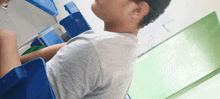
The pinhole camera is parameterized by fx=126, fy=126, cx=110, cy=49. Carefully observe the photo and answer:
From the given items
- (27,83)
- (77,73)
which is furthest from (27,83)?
(77,73)

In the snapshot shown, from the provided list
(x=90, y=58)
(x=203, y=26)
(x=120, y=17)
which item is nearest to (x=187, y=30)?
(x=203, y=26)

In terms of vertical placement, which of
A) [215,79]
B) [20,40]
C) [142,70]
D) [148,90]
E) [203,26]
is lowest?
[215,79]

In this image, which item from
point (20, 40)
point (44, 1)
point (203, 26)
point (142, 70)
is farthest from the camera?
point (142, 70)

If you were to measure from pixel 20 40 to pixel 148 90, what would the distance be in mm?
1394

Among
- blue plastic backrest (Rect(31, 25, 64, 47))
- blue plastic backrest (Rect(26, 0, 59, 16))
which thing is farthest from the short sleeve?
blue plastic backrest (Rect(26, 0, 59, 16))

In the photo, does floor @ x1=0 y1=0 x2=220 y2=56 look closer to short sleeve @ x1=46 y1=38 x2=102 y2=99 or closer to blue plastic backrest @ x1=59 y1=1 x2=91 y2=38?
blue plastic backrest @ x1=59 y1=1 x2=91 y2=38

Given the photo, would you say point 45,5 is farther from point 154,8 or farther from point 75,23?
point 154,8

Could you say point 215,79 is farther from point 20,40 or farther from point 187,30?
point 20,40

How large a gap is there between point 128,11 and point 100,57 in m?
0.24

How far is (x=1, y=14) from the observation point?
40.7 inches

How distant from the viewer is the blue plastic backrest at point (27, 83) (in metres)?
0.40

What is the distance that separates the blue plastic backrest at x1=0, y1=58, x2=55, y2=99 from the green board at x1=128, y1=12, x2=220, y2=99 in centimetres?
Result: 112

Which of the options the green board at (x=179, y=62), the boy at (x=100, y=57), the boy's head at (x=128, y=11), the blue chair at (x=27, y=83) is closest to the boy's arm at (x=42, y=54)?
the boy at (x=100, y=57)

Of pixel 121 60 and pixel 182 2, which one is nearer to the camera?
pixel 121 60
